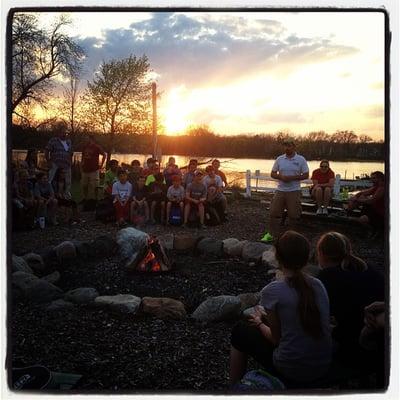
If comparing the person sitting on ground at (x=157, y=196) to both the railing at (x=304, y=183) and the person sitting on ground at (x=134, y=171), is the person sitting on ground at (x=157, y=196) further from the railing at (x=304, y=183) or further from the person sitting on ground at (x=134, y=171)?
the railing at (x=304, y=183)

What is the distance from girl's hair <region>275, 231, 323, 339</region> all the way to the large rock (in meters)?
1.98

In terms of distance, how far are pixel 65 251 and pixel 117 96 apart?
1533 millimetres

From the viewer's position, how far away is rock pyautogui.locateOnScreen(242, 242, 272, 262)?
4383mm

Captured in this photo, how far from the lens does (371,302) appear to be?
257 centimetres

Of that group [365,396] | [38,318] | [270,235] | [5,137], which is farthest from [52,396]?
[270,235]

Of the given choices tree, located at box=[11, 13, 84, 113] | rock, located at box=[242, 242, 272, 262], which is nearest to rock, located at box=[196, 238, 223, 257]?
rock, located at box=[242, 242, 272, 262]

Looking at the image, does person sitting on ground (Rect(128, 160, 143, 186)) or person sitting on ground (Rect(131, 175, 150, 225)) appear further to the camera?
person sitting on ground (Rect(131, 175, 150, 225))

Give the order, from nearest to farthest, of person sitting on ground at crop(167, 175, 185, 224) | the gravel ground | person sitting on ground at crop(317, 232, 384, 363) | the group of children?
person sitting on ground at crop(317, 232, 384, 363)
the gravel ground
the group of children
person sitting on ground at crop(167, 175, 185, 224)

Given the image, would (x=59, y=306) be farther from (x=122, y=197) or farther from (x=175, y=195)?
(x=175, y=195)

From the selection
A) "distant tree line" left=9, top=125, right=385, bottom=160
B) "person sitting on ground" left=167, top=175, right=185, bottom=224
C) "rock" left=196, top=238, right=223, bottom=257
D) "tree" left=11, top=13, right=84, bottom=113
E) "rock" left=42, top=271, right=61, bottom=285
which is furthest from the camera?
"rock" left=196, top=238, right=223, bottom=257

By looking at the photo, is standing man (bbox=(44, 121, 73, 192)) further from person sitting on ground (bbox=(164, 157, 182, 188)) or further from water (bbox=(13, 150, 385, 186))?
person sitting on ground (bbox=(164, 157, 182, 188))

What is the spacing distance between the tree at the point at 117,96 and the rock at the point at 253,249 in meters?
1.63

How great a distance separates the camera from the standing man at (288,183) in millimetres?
3541

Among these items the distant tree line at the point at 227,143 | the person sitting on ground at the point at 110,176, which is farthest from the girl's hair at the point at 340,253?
the person sitting on ground at the point at 110,176
